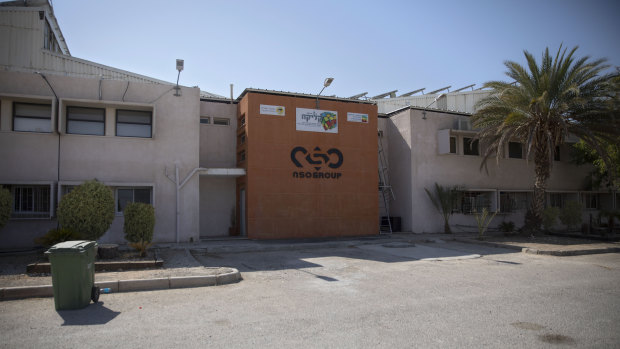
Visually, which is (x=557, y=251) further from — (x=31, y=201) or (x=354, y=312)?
(x=31, y=201)

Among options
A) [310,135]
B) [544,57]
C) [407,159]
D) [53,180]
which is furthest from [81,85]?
[544,57]

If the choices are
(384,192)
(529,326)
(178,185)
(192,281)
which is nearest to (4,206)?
(178,185)

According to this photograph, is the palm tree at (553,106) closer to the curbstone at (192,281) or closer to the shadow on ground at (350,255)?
the shadow on ground at (350,255)

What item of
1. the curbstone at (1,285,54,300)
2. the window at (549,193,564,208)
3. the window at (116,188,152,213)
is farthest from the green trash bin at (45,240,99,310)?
the window at (549,193,564,208)

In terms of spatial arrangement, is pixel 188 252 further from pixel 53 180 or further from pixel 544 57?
pixel 544 57

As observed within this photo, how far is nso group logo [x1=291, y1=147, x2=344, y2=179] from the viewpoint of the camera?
55.1 feet

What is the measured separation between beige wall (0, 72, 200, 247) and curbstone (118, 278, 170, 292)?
22.7 ft

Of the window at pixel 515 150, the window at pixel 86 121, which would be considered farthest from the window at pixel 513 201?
the window at pixel 86 121

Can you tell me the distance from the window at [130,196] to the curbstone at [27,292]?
23.9 ft

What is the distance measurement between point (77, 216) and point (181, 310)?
6461mm

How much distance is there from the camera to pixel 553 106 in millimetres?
16453

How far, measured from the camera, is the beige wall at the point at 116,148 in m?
13.5

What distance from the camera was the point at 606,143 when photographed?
18281 mm

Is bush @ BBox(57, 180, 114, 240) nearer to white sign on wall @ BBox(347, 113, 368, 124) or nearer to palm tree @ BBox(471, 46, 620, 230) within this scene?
white sign on wall @ BBox(347, 113, 368, 124)
